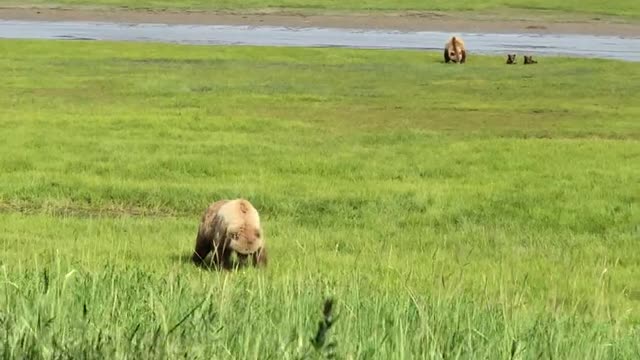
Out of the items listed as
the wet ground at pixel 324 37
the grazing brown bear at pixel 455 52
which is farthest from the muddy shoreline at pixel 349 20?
the grazing brown bear at pixel 455 52

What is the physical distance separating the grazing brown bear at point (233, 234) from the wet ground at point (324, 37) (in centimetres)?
4191

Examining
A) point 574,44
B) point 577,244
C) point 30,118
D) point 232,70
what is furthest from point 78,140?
point 574,44

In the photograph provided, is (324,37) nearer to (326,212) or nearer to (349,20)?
(349,20)

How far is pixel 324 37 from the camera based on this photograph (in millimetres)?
66375

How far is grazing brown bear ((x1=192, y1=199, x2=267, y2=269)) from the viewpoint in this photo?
10.5 metres

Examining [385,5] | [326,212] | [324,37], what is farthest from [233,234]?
[385,5]

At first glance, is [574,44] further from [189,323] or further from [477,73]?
[189,323]

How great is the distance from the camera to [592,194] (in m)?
15.9

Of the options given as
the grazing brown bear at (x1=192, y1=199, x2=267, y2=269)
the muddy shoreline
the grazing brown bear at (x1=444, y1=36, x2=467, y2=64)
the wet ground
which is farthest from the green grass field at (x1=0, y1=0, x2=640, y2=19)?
the grazing brown bear at (x1=192, y1=199, x2=267, y2=269)

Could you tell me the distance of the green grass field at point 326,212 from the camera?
208 inches

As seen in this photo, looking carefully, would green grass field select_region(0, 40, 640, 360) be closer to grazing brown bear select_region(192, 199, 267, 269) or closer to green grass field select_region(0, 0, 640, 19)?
grazing brown bear select_region(192, 199, 267, 269)

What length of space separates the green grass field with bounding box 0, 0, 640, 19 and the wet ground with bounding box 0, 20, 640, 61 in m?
9.55

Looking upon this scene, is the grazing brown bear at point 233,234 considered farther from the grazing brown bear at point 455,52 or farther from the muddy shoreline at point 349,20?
the muddy shoreline at point 349,20

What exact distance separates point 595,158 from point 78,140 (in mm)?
9367
